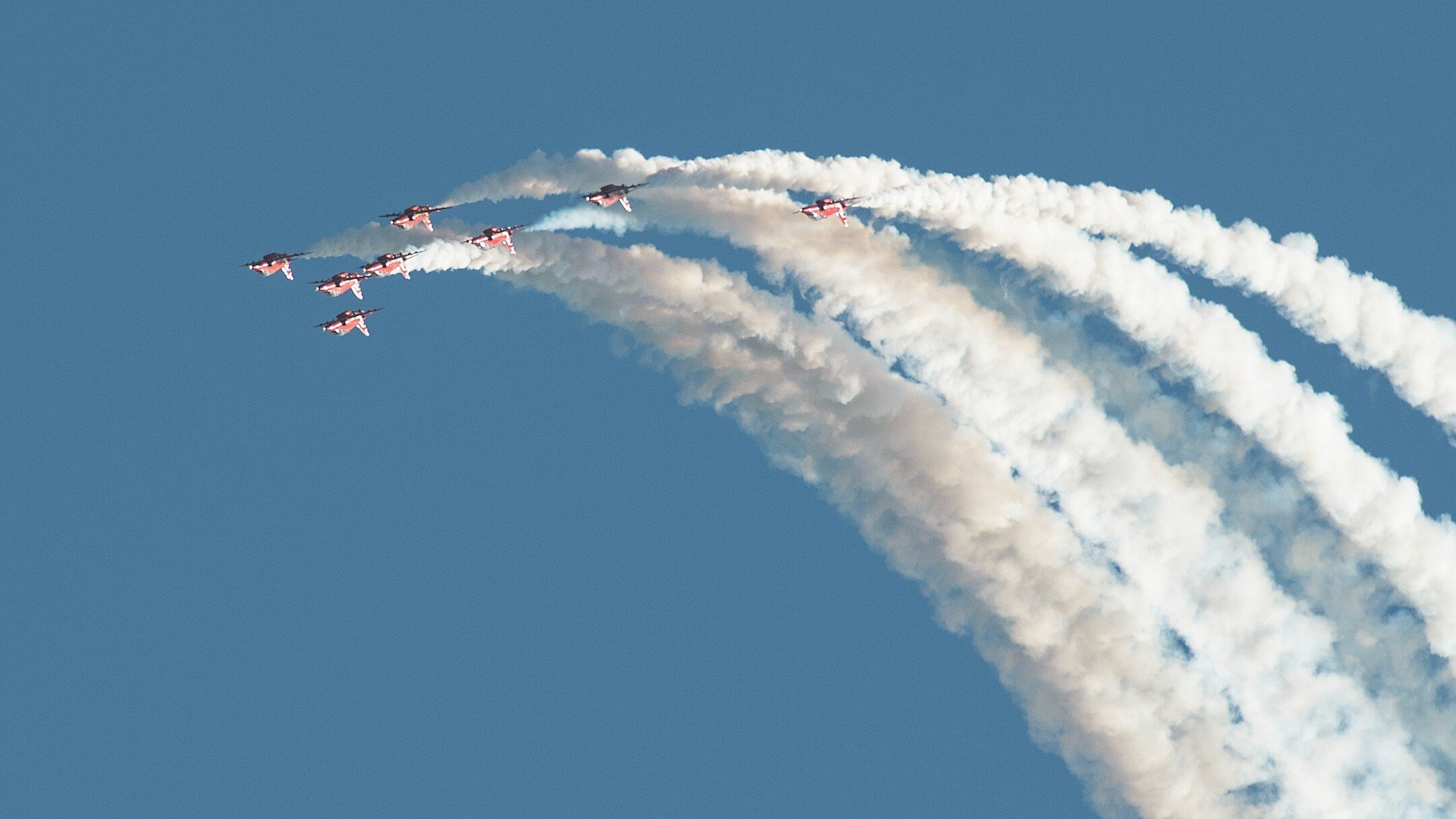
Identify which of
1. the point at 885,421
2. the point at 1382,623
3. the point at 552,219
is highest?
the point at 552,219

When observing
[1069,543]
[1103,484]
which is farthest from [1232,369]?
[1069,543]

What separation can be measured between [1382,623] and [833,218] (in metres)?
22.6

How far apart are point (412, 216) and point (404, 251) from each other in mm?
1379

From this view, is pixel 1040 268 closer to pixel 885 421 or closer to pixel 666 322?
pixel 885 421

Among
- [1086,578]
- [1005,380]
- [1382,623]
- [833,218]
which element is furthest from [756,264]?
[1382,623]

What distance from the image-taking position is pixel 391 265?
82.0 meters

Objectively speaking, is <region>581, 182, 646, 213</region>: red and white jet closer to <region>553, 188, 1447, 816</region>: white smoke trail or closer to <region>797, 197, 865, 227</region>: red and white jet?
<region>553, 188, 1447, 816</region>: white smoke trail

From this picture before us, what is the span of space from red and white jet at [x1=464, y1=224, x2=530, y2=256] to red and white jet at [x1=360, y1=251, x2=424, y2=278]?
77.9 inches

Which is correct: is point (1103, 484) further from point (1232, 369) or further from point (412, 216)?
point (412, 216)

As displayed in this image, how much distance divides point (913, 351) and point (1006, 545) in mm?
7216

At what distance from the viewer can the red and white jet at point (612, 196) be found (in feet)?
A: 263

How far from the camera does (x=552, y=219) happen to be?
81.3 meters

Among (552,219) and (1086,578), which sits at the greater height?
(552,219)

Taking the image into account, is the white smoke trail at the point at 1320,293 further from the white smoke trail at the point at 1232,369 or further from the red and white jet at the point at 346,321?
the red and white jet at the point at 346,321
